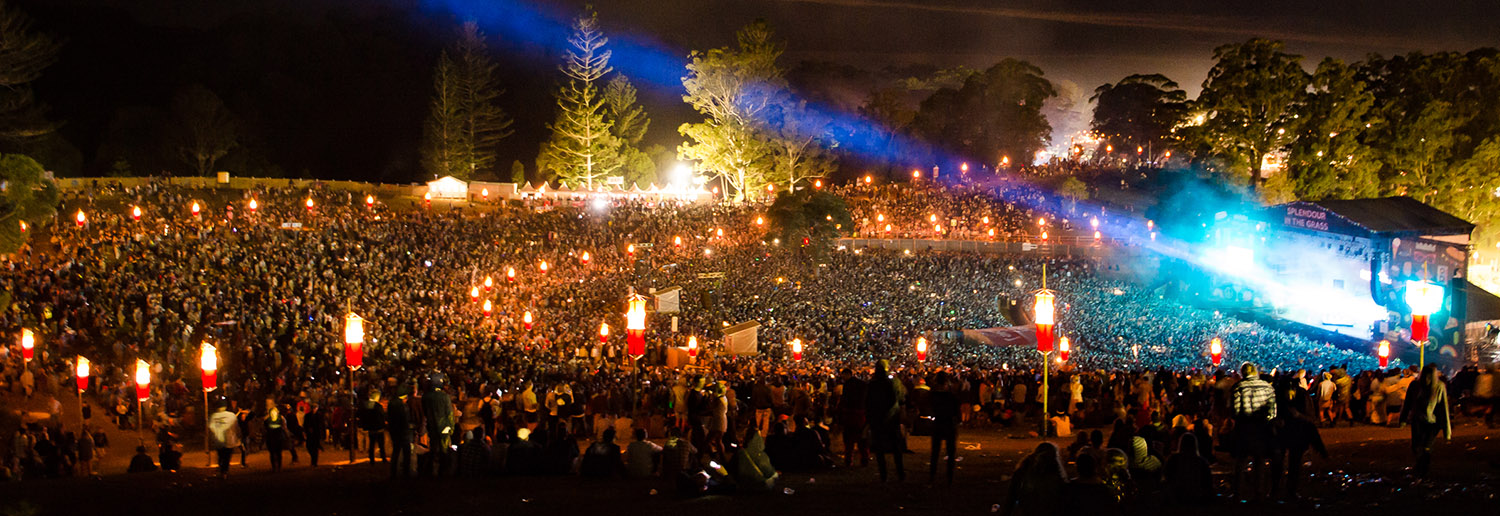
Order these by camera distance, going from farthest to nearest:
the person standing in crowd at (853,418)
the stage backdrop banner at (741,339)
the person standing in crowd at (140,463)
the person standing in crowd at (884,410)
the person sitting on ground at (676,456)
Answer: the stage backdrop banner at (741,339), the person standing in crowd at (140,463), the person standing in crowd at (853,418), the person sitting on ground at (676,456), the person standing in crowd at (884,410)

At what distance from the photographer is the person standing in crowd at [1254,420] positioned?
7488 millimetres

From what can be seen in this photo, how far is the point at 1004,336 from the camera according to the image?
25234 millimetres

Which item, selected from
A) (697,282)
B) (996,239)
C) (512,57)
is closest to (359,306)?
(697,282)

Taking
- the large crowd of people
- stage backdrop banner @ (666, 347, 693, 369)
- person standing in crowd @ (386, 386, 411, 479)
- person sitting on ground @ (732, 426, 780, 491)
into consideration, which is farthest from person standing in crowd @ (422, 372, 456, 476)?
stage backdrop banner @ (666, 347, 693, 369)

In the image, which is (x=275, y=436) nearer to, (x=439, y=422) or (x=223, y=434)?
(x=223, y=434)

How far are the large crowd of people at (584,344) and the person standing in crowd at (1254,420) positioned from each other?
41 centimetres

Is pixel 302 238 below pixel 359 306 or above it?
Result: above

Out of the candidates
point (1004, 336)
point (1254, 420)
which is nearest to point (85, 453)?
point (1254, 420)

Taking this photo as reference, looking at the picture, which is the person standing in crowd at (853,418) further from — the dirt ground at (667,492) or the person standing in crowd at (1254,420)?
the person standing in crowd at (1254,420)

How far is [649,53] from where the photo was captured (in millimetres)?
58312

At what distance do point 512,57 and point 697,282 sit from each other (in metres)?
43.1

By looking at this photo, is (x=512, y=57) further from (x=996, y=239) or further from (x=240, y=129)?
(x=996, y=239)

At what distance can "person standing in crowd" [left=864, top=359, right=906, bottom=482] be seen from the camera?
7.97 meters

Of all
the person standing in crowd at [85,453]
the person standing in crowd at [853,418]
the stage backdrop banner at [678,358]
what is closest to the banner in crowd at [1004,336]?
the stage backdrop banner at [678,358]
